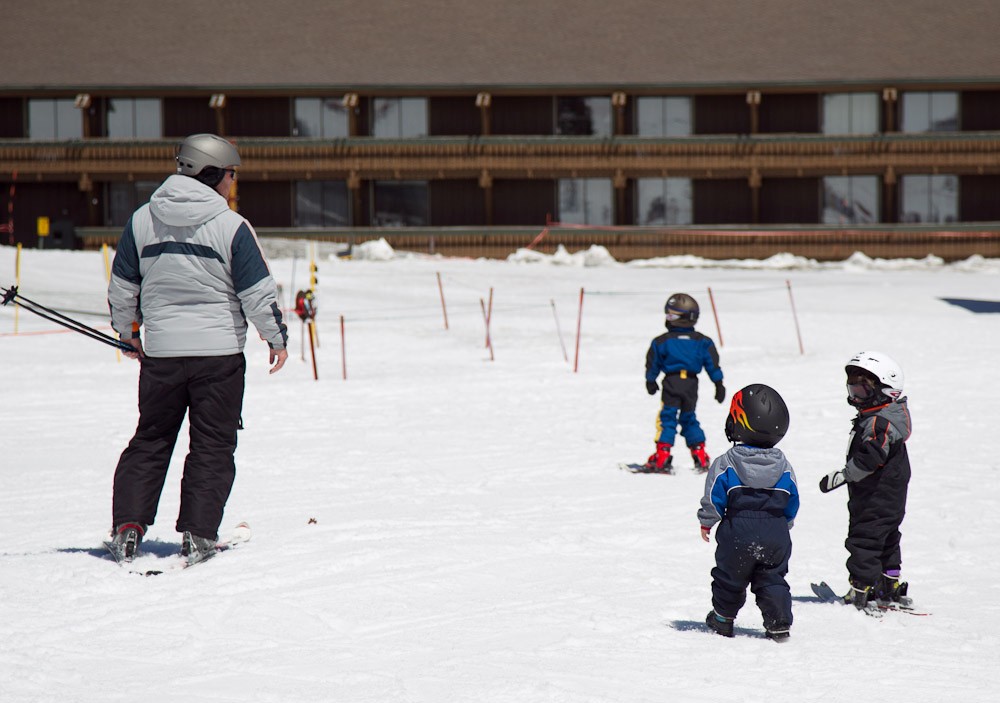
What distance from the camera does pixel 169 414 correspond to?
19.8ft

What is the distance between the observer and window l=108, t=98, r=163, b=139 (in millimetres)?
38688

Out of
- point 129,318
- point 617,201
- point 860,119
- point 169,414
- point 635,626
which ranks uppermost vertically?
point 860,119

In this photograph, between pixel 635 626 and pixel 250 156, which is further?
pixel 250 156

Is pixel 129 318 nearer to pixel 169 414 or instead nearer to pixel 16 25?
pixel 169 414

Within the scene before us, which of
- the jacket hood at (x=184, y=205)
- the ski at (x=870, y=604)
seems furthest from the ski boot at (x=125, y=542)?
the ski at (x=870, y=604)

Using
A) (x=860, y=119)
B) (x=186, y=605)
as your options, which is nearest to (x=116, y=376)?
(x=186, y=605)

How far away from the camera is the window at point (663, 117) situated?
1524 inches

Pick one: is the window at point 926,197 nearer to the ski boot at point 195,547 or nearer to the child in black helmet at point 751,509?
the child in black helmet at point 751,509

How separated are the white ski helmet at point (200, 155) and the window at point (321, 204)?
33316mm

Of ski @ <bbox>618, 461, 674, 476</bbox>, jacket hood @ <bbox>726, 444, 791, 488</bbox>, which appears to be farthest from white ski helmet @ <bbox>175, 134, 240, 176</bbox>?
ski @ <bbox>618, 461, 674, 476</bbox>

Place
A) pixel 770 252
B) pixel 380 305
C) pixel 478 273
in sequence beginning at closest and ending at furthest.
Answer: pixel 380 305
pixel 478 273
pixel 770 252

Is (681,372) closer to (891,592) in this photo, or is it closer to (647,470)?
(647,470)

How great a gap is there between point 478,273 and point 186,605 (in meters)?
26.9

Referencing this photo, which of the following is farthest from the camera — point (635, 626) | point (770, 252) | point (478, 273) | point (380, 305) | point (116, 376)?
point (770, 252)
